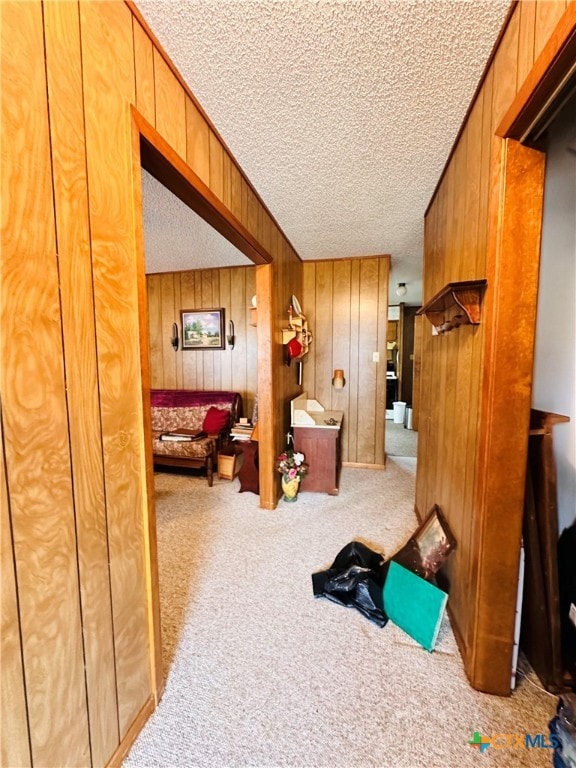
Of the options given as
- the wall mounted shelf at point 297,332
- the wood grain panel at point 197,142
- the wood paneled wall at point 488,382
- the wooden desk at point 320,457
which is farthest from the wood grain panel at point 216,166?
the wooden desk at point 320,457

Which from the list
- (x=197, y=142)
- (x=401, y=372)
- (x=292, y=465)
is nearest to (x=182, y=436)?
(x=292, y=465)

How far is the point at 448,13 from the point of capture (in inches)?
39.9

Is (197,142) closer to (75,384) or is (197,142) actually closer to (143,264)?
(143,264)

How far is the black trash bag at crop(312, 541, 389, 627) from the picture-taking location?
161cm

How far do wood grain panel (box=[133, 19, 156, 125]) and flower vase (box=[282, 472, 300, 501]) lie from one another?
2.55 meters

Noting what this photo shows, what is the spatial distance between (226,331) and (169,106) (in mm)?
2863

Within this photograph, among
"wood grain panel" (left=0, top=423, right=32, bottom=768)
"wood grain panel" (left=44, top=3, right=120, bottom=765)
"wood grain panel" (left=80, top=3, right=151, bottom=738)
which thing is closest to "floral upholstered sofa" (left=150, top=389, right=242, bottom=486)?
"wood grain panel" (left=80, top=3, right=151, bottom=738)

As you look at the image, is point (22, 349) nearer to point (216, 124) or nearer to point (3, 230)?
point (3, 230)

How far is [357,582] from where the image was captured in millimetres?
1688

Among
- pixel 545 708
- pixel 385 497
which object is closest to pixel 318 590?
pixel 545 708

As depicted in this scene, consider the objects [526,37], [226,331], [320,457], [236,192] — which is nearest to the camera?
[526,37]

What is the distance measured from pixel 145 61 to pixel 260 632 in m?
2.40

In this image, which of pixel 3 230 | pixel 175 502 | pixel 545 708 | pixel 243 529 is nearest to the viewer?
pixel 3 230

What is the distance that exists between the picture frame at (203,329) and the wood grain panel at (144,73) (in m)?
2.92
